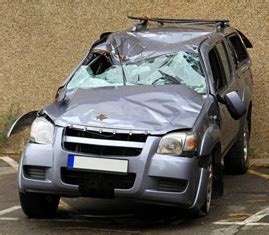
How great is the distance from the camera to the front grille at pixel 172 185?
6383mm

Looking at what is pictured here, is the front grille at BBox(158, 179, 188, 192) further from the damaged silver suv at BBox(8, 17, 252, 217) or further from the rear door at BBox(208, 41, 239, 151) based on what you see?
the rear door at BBox(208, 41, 239, 151)

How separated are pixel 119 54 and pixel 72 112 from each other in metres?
1.50

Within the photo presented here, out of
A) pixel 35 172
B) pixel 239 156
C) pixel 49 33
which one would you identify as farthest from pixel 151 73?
pixel 49 33

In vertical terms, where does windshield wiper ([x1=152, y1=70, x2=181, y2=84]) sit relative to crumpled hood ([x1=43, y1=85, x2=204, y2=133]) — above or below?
above

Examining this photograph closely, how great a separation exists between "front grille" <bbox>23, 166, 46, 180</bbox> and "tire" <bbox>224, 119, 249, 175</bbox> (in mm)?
3136

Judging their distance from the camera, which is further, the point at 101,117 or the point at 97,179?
the point at 101,117

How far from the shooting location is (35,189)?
6.59 meters

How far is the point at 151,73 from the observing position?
25.4 feet

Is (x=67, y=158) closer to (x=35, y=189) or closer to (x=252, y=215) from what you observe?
(x=35, y=189)

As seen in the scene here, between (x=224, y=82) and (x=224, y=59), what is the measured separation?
1.79ft

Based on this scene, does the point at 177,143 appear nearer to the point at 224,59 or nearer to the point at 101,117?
the point at 101,117

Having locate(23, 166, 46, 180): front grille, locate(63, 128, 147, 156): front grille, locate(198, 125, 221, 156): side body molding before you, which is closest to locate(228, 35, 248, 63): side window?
locate(198, 125, 221, 156): side body molding

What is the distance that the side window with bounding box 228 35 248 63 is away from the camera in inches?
367

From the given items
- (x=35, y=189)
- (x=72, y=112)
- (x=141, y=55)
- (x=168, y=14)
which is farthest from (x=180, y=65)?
(x=168, y=14)
